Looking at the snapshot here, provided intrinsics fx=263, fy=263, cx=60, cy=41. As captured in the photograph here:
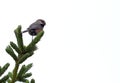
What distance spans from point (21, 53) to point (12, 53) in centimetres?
12

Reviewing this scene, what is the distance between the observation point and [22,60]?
10.5 feet

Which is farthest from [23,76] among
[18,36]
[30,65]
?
[18,36]

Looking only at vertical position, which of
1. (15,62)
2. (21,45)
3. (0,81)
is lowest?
(0,81)

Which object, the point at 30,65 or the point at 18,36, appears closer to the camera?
the point at 18,36

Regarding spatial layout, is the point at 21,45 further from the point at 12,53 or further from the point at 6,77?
the point at 6,77

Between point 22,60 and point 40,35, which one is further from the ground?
point 40,35

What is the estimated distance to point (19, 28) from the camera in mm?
3096

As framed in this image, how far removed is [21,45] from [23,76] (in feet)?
1.96

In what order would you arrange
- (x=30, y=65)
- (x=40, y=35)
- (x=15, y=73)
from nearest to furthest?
1. (x=40, y=35)
2. (x=15, y=73)
3. (x=30, y=65)

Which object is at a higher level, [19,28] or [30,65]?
[19,28]

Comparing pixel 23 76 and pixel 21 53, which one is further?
pixel 23 76

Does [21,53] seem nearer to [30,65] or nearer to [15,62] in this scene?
[15,62]

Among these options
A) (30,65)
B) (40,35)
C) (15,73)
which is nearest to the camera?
(40,35)

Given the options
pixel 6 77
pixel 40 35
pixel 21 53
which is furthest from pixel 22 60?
pixel 6 77
